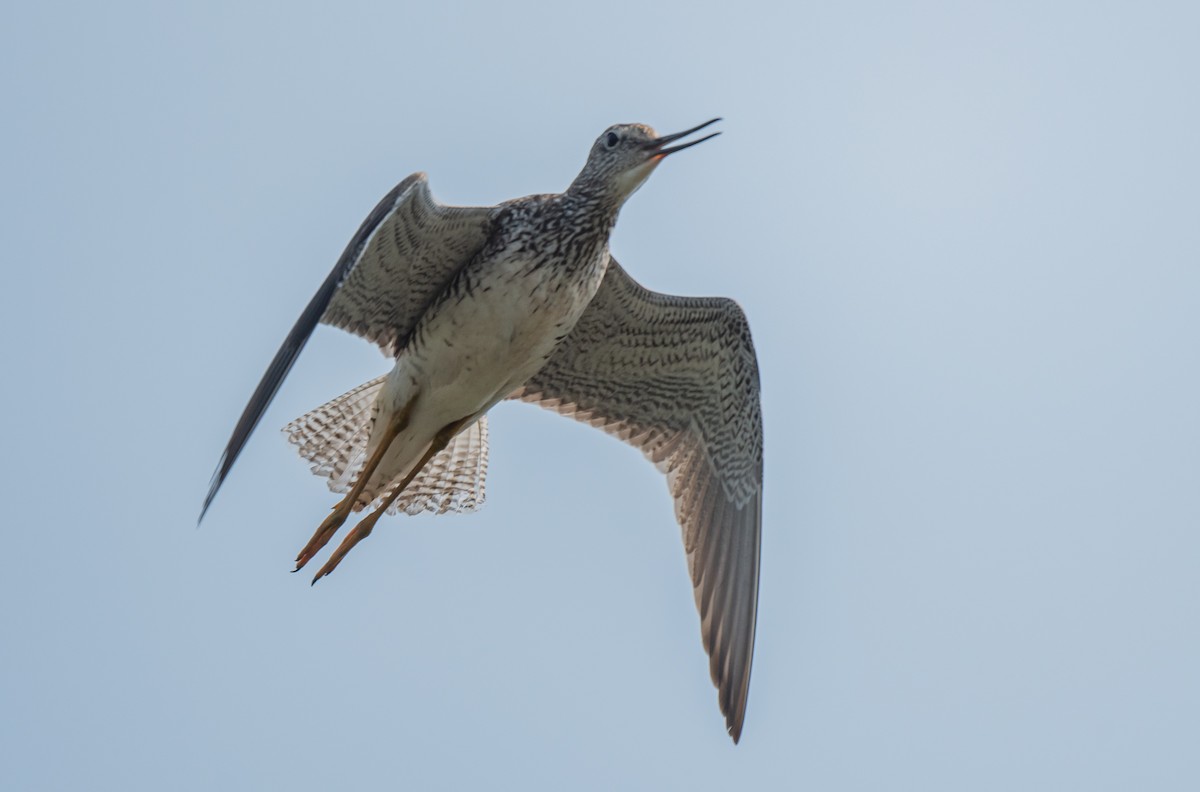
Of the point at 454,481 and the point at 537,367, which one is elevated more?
the point at 537,367

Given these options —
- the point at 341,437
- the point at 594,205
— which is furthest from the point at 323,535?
the point at 594,205

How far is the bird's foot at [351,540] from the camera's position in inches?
429

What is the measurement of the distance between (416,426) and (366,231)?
1.68 meters

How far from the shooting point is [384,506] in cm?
1162

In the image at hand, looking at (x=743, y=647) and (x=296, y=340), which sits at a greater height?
(x=296, y=340)

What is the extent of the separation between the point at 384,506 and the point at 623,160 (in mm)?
3138

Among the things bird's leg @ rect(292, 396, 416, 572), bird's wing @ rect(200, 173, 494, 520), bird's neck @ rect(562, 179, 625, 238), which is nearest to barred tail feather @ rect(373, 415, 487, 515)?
bird's leg @ rect(292, 396, 416, 572)

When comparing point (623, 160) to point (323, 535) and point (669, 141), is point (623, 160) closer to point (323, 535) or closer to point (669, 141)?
point (669, 141)

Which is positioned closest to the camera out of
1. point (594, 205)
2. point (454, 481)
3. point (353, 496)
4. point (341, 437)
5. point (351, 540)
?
point (594, 205)

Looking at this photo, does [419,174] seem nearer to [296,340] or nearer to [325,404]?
[296,340]

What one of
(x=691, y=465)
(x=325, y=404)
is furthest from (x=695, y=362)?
(x=325, y=404)

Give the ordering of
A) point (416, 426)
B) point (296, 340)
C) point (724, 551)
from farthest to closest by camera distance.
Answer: point (724, 551)
point (416, 426)
point (296, 340)

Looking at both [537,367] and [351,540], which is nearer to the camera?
[537,367]

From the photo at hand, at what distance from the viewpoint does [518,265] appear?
10.5 meters
